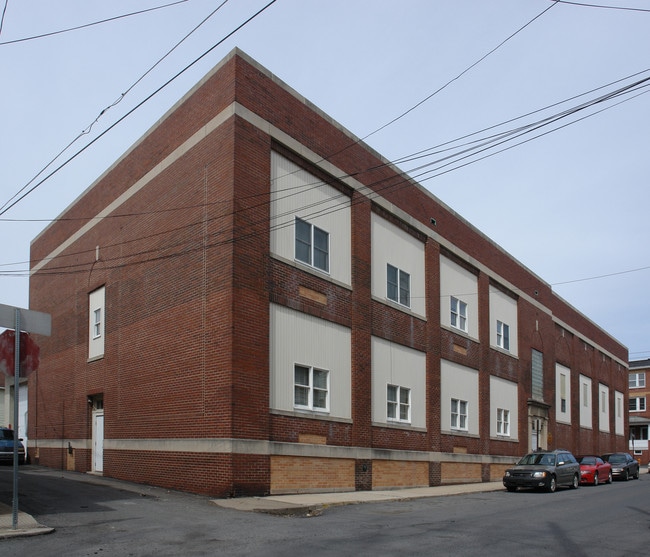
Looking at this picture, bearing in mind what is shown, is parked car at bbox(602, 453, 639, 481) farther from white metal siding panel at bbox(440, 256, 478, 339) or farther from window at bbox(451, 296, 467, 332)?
window at bbox(451, 296, 467, 332)

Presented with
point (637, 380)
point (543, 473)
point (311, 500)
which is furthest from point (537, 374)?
point (637, 380)

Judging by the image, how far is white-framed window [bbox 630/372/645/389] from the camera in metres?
81.1

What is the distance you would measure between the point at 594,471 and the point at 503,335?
27.4 ft

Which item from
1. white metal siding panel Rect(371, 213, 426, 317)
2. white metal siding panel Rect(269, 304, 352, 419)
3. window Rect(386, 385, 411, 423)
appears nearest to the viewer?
white metal siding panel Rect(269, 304, 352, 419)

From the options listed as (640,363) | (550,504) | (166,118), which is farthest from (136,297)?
(640,363)

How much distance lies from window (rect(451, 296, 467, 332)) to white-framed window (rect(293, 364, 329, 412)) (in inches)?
443

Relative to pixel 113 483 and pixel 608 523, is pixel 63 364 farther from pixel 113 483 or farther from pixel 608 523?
pixel 608 523

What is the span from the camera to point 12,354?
41.0 ft

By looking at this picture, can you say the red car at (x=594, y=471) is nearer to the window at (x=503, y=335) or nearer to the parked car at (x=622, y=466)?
the parked car at (x=622, y=466)

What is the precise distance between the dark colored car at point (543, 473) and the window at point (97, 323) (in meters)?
15.7

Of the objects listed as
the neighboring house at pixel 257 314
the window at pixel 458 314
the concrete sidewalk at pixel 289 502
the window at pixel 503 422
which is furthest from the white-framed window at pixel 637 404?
the concrete sidewalk at pixel 289 502

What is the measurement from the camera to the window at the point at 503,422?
1442 inches

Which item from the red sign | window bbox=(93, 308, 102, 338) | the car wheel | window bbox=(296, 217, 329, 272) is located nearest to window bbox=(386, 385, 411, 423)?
the car wheel

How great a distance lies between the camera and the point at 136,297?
24.0 meters
